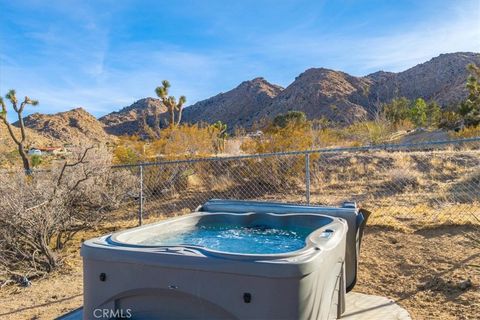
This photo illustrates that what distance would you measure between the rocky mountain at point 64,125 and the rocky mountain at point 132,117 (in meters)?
4.35

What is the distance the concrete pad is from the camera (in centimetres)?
365

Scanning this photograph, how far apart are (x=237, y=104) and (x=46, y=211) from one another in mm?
59782

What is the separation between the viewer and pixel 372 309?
3.81 meters

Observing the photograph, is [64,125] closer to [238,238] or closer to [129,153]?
[129,153]

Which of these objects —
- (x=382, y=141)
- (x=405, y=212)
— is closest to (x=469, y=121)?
(x=382, y=141)

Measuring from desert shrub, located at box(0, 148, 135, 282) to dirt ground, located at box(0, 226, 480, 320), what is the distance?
492mm

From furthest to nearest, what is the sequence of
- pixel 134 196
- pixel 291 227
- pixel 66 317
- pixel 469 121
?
pixel 469 121
pixel 134 196
pixel 291 227
pixel 66 317

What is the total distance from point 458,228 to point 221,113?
60.2 meters

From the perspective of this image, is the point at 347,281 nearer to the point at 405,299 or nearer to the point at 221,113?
the point at 405,299

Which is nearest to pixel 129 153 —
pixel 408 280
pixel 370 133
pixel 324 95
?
pixel 408 280

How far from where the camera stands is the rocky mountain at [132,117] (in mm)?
58625

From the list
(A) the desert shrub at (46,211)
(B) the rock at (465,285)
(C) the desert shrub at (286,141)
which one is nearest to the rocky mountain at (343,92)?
(C) the desert shrub at (286,141)

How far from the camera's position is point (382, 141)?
19438 millimetres

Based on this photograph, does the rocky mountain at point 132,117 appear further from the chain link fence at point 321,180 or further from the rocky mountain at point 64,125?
the chain link fence at point 321,180
